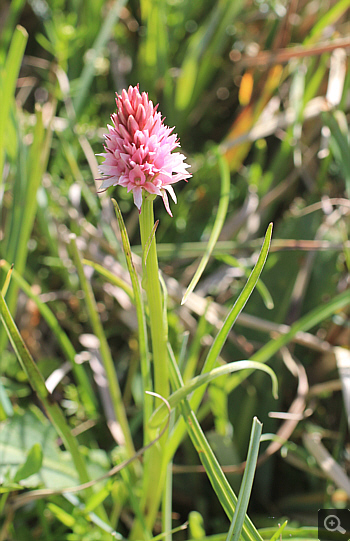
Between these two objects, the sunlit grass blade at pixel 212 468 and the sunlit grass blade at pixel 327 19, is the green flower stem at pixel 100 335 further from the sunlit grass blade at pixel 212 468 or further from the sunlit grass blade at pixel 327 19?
the sunlit grass blade at pixel 327 19

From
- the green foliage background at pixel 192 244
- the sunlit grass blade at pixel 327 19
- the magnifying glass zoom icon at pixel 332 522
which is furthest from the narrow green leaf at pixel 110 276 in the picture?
the sunlit grass blade at pixel 327 19

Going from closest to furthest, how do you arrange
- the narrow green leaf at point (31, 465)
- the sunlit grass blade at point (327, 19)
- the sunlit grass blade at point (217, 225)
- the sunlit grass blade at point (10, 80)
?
the sunlit grass blade at point (217, 225)
the narrow green leaf at point (31, 465)
the sunlit grass blade at point (10, 80)
the sunlit grass blade at point (327, 19)

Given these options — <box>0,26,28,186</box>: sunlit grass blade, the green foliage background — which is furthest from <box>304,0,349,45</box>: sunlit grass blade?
<box>0,26,28,186</box>: sunlit grass blade

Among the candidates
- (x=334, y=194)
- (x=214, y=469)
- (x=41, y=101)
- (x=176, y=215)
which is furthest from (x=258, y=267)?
(x=41, y=101)

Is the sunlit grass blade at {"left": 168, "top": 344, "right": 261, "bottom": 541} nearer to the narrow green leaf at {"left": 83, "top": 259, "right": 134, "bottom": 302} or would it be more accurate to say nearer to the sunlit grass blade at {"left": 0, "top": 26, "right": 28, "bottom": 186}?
the narrow green leaf at {"left": 83, "top": 259, "right": 134, "bottom": 302}

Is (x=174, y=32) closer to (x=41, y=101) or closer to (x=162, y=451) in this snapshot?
(x=41, y=101)

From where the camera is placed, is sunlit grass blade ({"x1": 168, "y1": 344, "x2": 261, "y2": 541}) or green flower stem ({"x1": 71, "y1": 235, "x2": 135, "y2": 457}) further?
green flower stem ({"x1": 71, "y1": 235, "x2": 135, "y2": 457})
